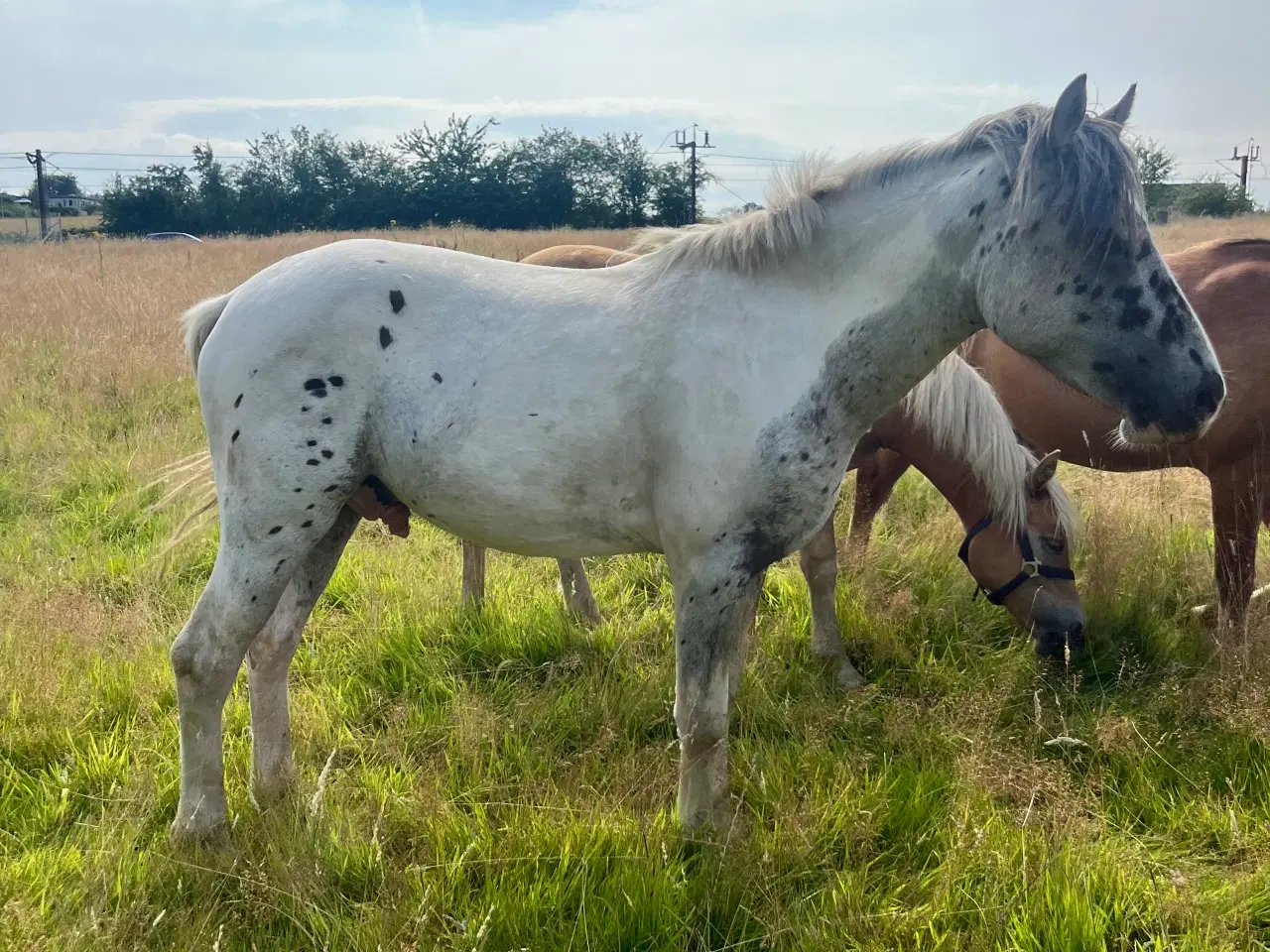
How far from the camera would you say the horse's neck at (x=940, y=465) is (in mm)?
3516

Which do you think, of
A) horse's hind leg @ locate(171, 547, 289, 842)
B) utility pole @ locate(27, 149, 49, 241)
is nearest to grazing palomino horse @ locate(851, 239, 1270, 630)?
horse's hind leg @ locate(171, 547, 289, 842)

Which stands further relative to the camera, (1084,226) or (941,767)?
(941,767)

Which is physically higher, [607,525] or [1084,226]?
[1084,226]

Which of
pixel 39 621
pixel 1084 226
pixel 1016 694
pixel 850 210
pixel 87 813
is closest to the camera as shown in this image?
pixel 1084 226

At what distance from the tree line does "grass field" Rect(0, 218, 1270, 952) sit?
117 ft

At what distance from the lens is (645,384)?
219 centimetres

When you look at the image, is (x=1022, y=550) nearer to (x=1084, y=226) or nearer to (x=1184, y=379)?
(x=1184, y=379)

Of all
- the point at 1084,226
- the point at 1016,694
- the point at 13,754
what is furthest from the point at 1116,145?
the point at 13,754

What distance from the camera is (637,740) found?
121 inches

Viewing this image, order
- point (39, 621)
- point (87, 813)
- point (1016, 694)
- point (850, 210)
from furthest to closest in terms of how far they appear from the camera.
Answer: point (39, 621)
point (1016, 694)
point (87, 813)
point (850, 210)

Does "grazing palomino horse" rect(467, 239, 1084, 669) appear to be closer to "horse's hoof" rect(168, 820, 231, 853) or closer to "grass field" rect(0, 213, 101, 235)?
"horse's hoof" rect(168, 820, 231, 853)

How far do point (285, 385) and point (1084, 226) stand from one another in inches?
82.8

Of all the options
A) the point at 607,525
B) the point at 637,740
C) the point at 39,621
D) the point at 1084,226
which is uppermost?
the point at 1084,226

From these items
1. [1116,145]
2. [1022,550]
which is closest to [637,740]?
[1022,550]
